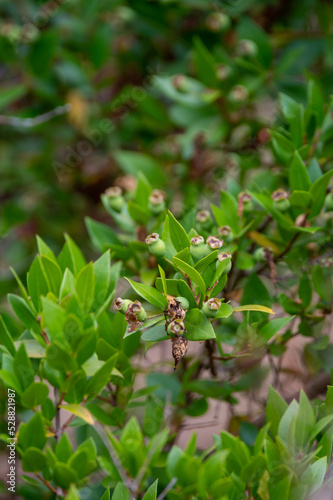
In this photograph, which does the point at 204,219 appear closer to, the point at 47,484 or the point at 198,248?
the point at 198,248

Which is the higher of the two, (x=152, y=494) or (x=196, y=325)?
(x=196, y=325)

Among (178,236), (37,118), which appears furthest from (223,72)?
(178,236)

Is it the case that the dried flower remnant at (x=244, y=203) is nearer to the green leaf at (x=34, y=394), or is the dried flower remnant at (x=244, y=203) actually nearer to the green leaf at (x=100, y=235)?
the green leaf at (x=100, y=235)

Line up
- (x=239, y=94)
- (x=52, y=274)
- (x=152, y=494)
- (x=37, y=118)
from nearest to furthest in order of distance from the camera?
1. (x=152, y=494)
2. (x=52, y=274)
3. (x=239, y=94)
4. (x=37, y=118)

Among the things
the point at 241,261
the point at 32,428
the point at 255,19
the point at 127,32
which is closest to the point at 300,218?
the point at 241,261

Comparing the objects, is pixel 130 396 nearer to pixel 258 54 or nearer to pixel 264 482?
pixel 264 482

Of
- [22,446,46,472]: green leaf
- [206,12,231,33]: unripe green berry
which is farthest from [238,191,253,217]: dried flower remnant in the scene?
[206,12,231,33]: unripe green berry
